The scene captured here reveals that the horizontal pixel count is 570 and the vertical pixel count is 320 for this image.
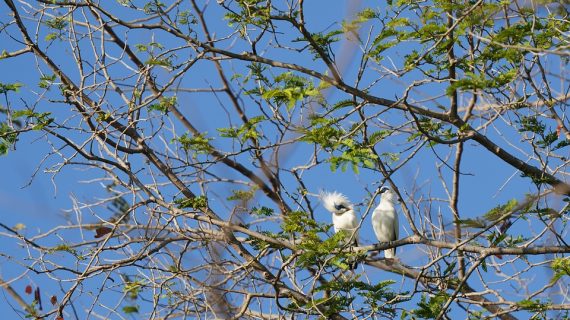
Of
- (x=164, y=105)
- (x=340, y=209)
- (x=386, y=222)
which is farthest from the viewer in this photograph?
(x=340, y=209)

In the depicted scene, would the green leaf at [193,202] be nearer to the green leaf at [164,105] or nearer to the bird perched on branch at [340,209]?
the green leaf at [164,105]

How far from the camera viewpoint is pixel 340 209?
8.64 meters

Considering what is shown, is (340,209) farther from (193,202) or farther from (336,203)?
(193,202)

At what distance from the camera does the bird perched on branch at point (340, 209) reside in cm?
840

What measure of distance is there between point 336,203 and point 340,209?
0.33 feet

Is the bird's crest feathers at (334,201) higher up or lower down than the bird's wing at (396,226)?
higher up

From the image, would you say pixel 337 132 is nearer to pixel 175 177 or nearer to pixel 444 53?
pixel 444 53

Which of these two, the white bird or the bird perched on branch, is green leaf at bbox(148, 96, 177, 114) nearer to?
the bird perched on branch

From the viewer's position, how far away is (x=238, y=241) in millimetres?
6496

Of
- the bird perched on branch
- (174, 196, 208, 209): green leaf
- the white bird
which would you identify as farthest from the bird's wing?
(174, 196, 208, 209): green leaf

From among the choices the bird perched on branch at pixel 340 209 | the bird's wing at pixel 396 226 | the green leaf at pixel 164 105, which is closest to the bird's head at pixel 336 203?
the bird perched on branch at pixel 340 209

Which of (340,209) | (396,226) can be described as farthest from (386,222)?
(340,209)

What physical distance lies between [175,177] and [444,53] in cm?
233

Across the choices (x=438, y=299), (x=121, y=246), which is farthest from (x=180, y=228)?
(x=438, y=299)
